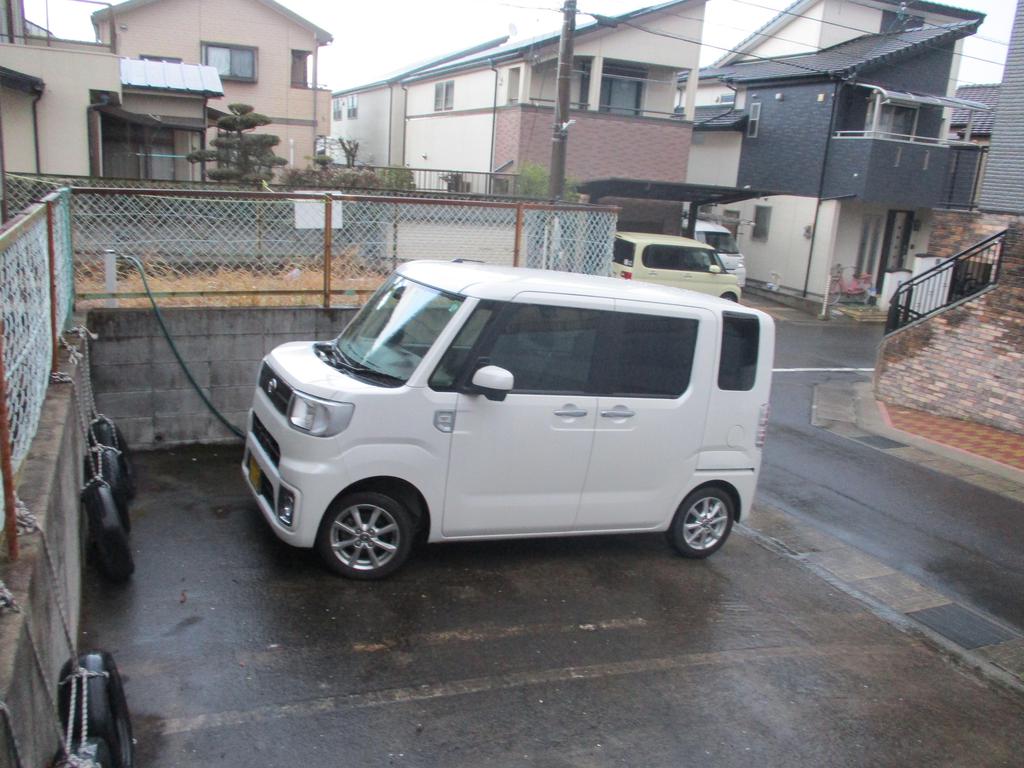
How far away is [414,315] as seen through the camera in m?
5.41

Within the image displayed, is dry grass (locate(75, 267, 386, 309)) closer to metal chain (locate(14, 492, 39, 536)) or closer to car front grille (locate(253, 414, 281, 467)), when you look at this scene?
car front grille (locate(253, 414, 281, 467))

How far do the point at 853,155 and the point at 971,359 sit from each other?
12.5 meters

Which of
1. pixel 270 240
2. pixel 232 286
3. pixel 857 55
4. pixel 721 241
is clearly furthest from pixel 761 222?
pixel 232 286

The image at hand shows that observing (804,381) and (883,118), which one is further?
(883,118)

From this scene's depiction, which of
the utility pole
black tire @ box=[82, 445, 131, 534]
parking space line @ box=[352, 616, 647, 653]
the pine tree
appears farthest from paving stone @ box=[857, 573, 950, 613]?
the pine tree

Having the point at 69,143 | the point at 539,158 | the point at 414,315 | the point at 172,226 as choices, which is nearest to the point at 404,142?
the point at 539,158

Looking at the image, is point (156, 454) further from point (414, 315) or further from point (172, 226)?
point (414, 315)

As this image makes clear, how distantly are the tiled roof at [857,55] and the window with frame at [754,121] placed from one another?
78cm

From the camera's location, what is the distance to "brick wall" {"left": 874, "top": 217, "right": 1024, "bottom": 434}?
10.8m

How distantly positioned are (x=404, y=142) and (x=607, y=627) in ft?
99.3

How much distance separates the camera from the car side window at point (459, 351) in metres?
5.03

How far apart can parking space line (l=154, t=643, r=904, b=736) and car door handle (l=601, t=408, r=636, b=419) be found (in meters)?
1.50

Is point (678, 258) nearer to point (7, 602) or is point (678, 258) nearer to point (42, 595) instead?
point (42, 595)

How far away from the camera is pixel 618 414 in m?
5.46
